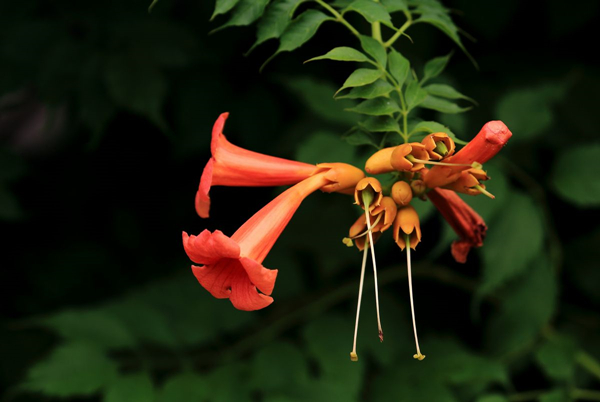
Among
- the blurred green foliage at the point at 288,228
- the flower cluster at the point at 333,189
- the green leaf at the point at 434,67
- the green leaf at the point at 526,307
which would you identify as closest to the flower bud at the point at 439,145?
the flower cluster at the point at 333,189

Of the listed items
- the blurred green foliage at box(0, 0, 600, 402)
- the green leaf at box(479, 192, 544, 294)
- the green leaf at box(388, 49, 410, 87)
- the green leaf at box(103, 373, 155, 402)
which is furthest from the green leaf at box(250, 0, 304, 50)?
the green leaf at box(103, 373, 155, 402)

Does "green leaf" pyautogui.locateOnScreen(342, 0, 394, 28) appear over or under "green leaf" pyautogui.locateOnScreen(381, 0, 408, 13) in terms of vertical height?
over

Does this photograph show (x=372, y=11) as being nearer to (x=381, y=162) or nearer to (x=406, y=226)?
(x=381, y=162)

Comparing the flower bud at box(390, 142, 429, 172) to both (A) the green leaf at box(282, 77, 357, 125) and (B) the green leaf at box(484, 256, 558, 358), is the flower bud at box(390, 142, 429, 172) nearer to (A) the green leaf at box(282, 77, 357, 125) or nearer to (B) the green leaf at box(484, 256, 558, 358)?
(A) the green leaf at box(282, 77, 357, 125)

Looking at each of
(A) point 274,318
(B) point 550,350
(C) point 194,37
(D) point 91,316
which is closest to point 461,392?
(B) point 550,350

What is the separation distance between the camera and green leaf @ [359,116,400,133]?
1510mm

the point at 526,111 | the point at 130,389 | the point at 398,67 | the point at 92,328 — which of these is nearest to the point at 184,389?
the point at 130,389

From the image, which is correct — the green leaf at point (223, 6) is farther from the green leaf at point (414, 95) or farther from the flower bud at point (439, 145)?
the flower bud at point (439, 145)

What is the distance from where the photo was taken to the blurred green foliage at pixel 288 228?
2.80 m

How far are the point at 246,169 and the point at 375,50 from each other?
1.36 ft

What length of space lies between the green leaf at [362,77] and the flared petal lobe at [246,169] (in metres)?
0.21

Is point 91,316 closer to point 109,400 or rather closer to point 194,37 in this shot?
point 109,400

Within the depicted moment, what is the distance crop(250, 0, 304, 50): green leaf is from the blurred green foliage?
2.71 ft

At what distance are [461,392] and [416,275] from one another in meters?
0.69
